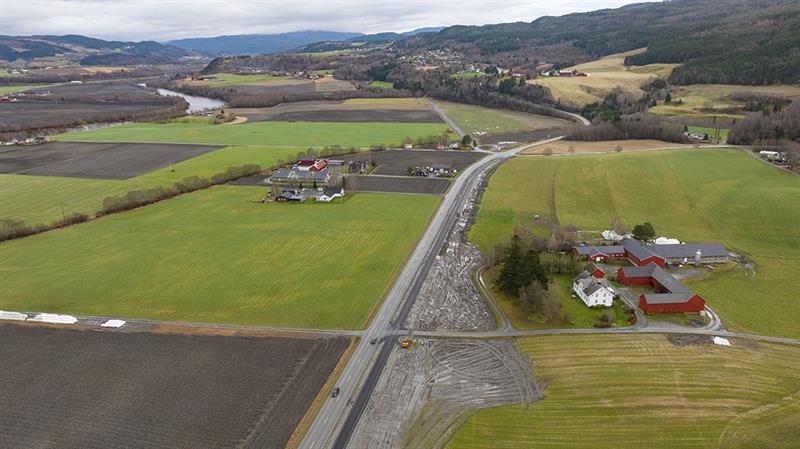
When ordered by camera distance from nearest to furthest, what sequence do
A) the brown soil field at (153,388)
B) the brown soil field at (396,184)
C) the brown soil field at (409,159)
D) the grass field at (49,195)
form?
Answer: the brown soil field at (153,388) < the grass field at (49,195) < the brown soil field at (396,184) < the brown soil field at (409,159)

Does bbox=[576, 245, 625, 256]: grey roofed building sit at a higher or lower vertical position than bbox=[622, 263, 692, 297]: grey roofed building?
higher

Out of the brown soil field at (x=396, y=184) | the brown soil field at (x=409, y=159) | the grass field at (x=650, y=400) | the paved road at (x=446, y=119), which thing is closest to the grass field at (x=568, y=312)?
the grass field at (x=650, y=400)

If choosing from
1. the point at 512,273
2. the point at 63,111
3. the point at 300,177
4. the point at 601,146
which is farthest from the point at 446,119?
the point at 63,111

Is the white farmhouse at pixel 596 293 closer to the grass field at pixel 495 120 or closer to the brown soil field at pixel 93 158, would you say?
the brown soil field at pixel 93 158

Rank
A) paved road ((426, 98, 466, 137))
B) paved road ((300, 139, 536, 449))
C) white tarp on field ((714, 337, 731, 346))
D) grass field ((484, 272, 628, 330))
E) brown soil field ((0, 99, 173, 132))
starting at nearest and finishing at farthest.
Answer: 1. paved road ((300, 139, 536, 449))
2. white tarp on field ((714, 337, 731, 346))
3. grass field ((484, 272, 628, 330))
4. paved road ((426, 98, 466, 137))
5. brown soil field ((0, 99, 173, 132))

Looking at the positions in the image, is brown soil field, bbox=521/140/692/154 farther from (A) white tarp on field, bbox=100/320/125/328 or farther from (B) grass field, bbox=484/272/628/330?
(A) white tarp on field, bbox=100/320/125/328

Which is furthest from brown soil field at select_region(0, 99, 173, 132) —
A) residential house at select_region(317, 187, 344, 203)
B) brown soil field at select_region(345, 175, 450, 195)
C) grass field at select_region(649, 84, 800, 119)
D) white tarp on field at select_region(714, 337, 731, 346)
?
grass field at select_region(649, 84, 800, 119)

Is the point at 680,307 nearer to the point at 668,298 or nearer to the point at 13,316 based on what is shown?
the point at 668,298
